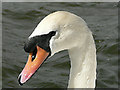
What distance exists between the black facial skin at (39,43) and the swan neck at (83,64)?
11.2 inches

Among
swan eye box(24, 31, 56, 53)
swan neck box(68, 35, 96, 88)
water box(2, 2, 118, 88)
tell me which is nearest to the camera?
swan eye box(24, 31, 56, 53)

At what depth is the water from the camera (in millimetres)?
5402

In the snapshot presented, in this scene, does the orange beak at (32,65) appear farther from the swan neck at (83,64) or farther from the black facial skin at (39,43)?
the swan neck at (83,64)

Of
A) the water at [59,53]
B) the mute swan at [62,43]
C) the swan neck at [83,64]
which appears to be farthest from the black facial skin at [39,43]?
the water at [59,53]

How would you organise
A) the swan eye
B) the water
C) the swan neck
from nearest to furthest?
the swan eye → the swan neck → the water

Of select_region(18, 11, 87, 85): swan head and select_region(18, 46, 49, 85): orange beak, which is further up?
select_region(18, 11, 87, 85): swan head

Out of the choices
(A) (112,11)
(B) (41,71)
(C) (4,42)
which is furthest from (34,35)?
(A) (112,11)

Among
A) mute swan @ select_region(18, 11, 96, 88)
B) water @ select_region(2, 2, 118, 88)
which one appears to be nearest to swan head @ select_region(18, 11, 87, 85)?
mute swan @ select_region(18, 11, 96, 88)

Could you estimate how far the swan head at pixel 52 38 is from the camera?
281 cm

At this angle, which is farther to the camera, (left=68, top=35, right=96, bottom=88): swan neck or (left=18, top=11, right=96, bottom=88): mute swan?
(left=68, top=35, right=96, bottom=88): swan neck

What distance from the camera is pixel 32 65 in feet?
9.50

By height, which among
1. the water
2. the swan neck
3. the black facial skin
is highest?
the black facial skin

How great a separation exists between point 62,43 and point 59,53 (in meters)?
3.30

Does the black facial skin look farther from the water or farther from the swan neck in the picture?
the water
